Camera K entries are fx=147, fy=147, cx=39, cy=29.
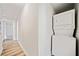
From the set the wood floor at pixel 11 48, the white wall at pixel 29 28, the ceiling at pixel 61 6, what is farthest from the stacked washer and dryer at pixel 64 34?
the wood floor at pixel 11 48

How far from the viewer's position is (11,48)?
1761mm

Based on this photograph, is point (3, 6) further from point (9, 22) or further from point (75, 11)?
point (75, 11)

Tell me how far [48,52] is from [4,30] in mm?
595

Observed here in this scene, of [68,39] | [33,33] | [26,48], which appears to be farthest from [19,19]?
[68,39]

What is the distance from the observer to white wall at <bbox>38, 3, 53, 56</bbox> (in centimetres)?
179

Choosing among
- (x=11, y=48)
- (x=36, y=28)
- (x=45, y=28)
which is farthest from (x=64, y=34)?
(x=11, y=48)

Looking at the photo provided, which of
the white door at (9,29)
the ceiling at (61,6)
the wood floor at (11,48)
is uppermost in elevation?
the ceiling at (61,6)

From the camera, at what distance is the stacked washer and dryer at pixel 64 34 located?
1.72m

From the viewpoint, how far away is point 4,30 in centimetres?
177

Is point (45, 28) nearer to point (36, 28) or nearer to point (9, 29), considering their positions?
point (36, 28)

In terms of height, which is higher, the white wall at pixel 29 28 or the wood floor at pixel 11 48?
the white wall at pixel 29 28

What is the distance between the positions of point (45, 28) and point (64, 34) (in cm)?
24

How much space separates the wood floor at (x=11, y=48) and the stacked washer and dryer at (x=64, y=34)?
0.44 m

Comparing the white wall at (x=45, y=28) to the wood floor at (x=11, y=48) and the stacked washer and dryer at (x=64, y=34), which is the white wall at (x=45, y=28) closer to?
the stacked washer and dryer at (x=64, y=34)
